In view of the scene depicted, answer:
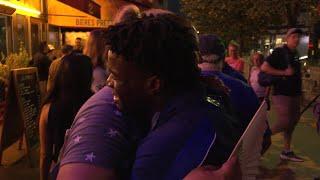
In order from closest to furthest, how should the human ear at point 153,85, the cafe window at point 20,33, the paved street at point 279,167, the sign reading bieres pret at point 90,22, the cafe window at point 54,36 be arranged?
1. the human ear at point 153,85
2. the paved street at point 279,167
3. the cafe window at point 20,33
4. the sign reading bieres pret at point 90,22
5. the cafe window at point 54,36

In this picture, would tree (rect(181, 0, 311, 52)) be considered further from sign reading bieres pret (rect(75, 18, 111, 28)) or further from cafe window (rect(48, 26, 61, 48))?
sign reading bieres pret (rect(75, 18, 111, 28))

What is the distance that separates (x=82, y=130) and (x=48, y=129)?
121 inches

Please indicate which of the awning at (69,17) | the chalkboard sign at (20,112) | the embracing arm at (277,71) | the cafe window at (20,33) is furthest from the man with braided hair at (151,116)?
the awning at (69,17)

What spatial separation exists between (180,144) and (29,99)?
635 centimetres

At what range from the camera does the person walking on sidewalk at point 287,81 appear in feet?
23.8

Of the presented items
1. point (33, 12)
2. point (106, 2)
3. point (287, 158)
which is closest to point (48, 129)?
point (287, 158)

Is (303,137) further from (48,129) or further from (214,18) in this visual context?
(214,18)

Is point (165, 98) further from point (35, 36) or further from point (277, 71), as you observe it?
point (35, 36)

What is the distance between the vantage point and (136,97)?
4.58ft

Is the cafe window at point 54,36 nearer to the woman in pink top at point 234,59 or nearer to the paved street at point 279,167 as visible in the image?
the woman in pink top at point 234,59

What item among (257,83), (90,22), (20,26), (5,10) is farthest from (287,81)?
(90,22)

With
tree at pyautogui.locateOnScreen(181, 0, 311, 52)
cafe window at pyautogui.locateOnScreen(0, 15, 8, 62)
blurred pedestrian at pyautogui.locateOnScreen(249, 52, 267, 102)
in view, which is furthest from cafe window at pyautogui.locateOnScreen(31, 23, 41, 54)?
tree at pyautogui.locateOnScreen(181, 0, 311, 52)

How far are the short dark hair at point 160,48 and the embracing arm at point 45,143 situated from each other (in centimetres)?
301

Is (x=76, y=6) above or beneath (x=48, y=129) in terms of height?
above
